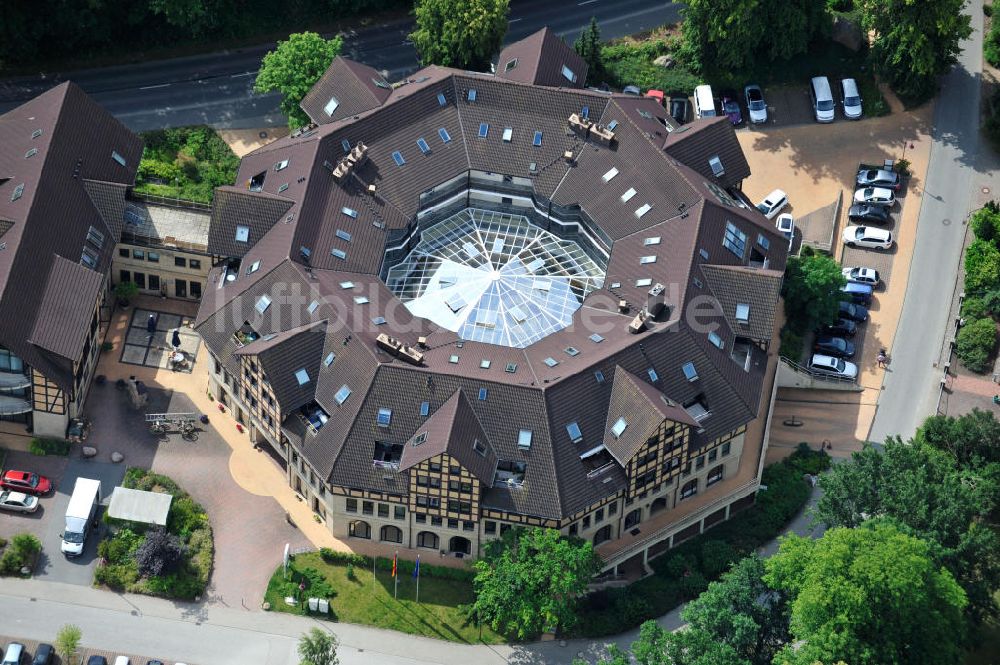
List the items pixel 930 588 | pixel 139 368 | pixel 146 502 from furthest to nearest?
1. pixel 139 368
2. pixel 146 502
3. pixel 930 588

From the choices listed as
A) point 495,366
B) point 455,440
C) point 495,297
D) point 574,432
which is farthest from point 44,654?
point 495,297

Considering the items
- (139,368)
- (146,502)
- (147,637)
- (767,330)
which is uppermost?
(767,330)

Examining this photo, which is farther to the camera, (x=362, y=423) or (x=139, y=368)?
(x=139, y=368)

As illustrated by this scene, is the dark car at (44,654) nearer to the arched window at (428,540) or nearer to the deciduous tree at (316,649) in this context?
the deciduous tree at (316,649)

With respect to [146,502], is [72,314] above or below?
above

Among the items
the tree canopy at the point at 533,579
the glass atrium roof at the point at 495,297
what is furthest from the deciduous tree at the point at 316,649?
the glass atrium roof at the point at 495,297

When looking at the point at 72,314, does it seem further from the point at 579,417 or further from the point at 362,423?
the point at 579,417

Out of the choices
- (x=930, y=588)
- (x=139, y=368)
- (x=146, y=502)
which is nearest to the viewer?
(x=930, y=588)

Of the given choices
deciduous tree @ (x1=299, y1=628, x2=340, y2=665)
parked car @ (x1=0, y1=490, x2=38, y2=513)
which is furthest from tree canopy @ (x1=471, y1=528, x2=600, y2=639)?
parked car @ (x1=0, y1=490, x2=38, y2=513)

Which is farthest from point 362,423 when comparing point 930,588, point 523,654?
point 930,588
